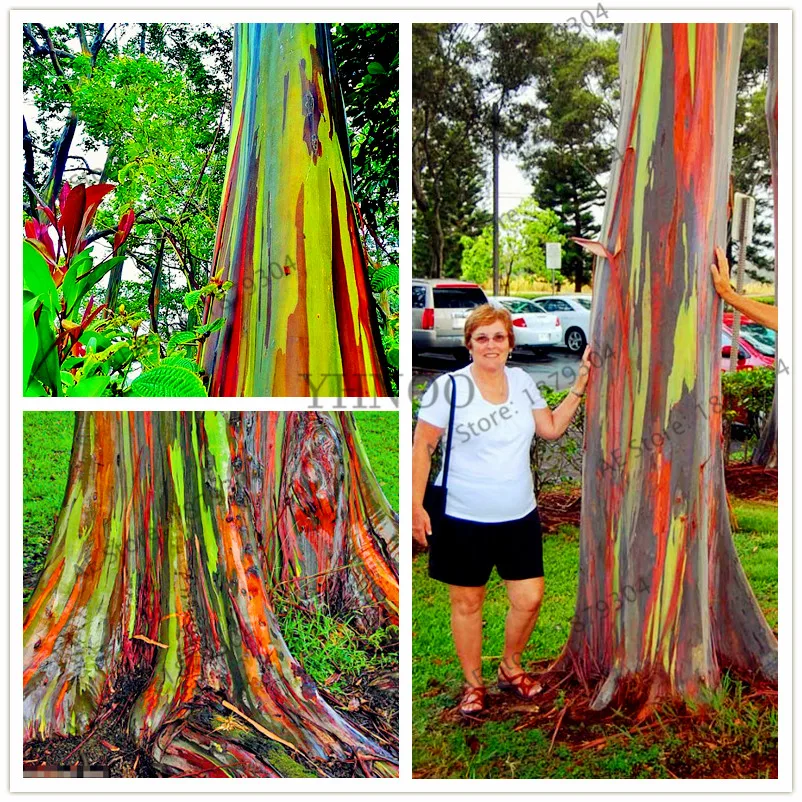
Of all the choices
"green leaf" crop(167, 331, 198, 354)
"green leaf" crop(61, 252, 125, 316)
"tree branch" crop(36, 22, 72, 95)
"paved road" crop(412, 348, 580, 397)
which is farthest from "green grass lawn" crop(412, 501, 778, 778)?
"tree branch" crop(36, 22, 72, 95)

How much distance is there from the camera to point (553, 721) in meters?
3.55

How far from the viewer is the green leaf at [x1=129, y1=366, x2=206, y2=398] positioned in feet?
11.6

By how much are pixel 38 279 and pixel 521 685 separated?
2.42m

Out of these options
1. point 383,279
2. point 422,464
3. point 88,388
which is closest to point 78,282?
point 88,388

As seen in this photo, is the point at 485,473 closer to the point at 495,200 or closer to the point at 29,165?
the point at 495,200

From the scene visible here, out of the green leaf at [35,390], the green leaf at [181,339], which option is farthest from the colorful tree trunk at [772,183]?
the green leaf at [35,390]

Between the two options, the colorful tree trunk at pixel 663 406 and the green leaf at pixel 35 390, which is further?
the green leaf at pixel 35 390

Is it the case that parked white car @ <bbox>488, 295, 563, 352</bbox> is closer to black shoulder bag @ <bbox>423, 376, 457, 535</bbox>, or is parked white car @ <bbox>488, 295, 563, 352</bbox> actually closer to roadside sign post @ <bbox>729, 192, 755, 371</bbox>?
black shoulder bag @ <bbox>423, 376, 457, 535</bbox>

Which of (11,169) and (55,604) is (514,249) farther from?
(55,604)

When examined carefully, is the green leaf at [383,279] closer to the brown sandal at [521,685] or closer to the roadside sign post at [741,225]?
the roadside sign post at [741,225]

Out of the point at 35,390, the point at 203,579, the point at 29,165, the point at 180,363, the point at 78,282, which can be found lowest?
the point at 203,579

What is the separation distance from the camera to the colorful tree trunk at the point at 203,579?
356 cm

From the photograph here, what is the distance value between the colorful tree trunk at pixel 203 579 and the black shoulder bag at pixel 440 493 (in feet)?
0.55
